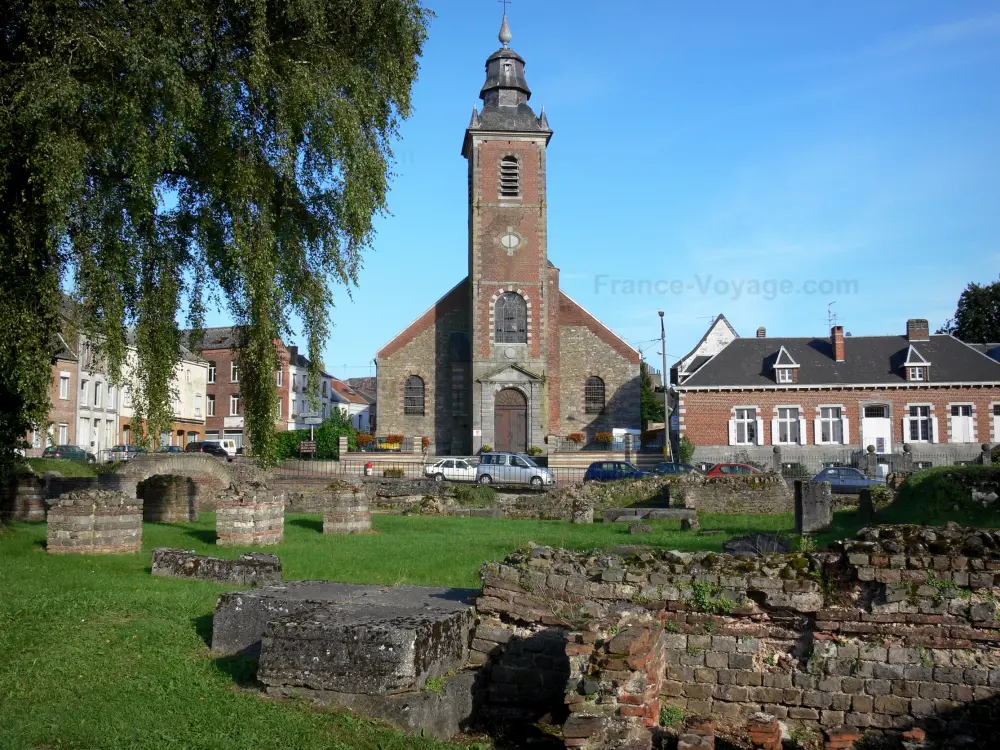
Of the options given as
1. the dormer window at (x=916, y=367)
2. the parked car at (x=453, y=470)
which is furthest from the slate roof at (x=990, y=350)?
the parked car at (x=453, y=470)

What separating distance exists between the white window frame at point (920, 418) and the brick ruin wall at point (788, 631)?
42844mm

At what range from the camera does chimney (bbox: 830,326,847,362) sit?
155 ft

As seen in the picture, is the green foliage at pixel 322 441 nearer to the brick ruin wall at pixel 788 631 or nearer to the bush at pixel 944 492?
the bush at pixel 944 492

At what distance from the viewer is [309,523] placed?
19.6 m

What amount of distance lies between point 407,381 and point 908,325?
28574mm

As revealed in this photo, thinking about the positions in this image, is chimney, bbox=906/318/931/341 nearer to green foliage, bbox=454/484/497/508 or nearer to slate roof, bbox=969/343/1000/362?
slate roof, bbox=969/343/1000/362

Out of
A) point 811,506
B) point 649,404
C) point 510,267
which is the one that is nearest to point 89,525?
point 811,506

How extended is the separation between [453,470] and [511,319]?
41.8ft

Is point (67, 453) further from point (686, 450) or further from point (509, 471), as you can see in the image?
point (686, 450)

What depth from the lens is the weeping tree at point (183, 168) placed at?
1106cm

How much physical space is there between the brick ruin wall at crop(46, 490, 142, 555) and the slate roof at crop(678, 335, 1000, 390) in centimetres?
3726

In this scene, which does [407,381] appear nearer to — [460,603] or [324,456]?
[324,456]

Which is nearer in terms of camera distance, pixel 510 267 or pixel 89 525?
pixel 89 525

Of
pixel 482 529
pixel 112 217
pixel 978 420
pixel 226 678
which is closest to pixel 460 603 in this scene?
pixel 226 678
